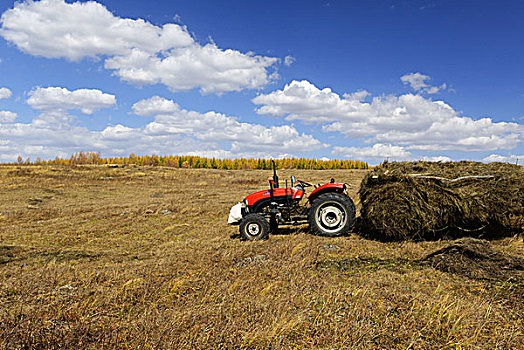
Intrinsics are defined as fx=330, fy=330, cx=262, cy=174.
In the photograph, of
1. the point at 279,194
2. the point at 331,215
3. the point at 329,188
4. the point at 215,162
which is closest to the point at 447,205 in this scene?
the point at 331,215

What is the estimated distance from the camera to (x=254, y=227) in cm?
895

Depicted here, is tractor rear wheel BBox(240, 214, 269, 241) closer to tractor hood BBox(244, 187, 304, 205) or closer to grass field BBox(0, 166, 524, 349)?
grass field BBox(0, 166, 524, 349)

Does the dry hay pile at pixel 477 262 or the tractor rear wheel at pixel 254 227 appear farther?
the tractor rear wheel at pixel 254 227

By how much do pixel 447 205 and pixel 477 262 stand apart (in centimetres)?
217

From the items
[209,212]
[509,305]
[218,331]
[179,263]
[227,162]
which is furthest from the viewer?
[227,162]

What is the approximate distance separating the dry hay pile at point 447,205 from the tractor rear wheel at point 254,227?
267cm

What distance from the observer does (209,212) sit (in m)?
13.8

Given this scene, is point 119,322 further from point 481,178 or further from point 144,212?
point 144,212

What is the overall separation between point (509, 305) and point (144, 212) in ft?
43.1

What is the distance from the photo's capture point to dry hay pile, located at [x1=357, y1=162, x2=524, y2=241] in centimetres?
761

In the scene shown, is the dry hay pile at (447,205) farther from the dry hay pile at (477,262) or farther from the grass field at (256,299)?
the dry hay pile at (477,262)

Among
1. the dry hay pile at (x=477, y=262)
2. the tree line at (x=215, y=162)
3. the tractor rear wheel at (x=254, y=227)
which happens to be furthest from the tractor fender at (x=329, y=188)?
the tree line at (x=215, y=162)

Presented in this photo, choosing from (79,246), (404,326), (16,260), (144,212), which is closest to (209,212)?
(144,212)

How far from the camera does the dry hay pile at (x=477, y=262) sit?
522 centimetres
